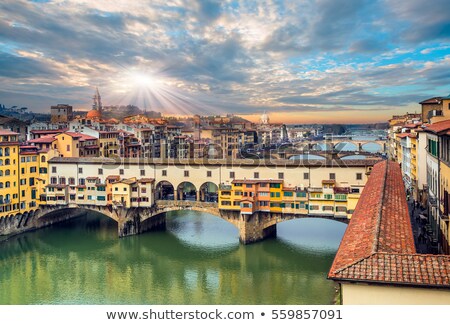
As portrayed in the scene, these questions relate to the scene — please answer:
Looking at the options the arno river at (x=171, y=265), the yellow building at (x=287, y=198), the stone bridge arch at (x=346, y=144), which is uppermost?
the stone bridge arch at (x=346, y=144)

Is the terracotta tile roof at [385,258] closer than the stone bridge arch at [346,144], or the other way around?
the terracotta tile roof at [385,258]

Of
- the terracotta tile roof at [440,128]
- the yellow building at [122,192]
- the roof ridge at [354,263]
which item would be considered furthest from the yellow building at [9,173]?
the roof ridge at [354,263]

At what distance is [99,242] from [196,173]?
2.73 m

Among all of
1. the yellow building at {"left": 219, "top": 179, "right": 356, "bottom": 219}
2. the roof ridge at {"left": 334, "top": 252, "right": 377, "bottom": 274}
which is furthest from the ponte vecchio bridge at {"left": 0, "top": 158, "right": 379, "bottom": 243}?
the roof ridge at {"left": 334, "top": 252, "right": 377, "bottom": 274}

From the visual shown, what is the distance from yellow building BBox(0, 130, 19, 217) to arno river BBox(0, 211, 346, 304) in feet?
2.45

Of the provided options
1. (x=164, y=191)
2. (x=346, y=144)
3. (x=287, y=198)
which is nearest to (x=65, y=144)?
(x=164, y=191)

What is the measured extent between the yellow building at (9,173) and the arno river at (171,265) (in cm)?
75

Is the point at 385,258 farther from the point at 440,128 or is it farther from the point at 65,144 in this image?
the point at 65,144

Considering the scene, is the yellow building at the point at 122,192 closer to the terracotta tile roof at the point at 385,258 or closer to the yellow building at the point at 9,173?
the yellow building at the point at 9,173

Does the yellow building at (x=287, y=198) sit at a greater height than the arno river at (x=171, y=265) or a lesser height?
greater

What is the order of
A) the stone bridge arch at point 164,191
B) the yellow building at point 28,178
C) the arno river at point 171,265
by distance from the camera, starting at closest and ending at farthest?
1. the arno river at point 171,265
2. the yellow building at point 28,178
3. the stone bridge arch at point 164,191

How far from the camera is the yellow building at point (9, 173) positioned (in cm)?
1059

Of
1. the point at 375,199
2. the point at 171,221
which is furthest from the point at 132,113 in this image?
the point at 375,199

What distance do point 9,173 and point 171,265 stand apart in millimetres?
4874
